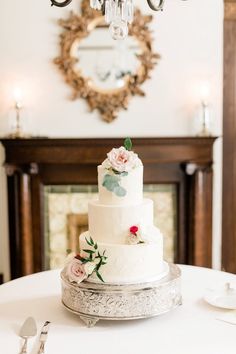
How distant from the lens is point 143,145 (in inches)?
140

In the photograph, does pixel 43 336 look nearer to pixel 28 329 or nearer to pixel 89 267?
pixel 28 329

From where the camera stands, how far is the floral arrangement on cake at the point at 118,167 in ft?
5.58

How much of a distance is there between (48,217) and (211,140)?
4.54ft

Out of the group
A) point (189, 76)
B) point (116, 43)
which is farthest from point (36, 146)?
point (189, 76)

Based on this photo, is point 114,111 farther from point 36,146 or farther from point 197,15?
point 197,15

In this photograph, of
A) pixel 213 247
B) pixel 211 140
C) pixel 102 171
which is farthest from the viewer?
pixel 213 247

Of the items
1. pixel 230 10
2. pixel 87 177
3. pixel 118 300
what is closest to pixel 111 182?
pixel 118 300

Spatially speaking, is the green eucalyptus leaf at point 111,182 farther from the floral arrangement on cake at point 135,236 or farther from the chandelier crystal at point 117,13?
the chandelier crystal at point 117,13

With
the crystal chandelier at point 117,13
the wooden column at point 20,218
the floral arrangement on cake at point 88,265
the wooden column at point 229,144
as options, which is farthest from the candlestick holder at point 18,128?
the floral arrangement on cake at point 88,265

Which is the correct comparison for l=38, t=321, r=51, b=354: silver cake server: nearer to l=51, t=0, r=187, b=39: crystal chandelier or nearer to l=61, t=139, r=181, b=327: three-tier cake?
l=61, t=139, r=181, b=327: three-tier cake

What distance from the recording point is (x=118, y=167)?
66.9 inches

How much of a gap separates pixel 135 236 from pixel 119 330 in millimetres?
322

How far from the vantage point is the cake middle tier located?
5.62ft

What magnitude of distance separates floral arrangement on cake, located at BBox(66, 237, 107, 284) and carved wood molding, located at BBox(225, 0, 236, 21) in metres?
2.67
